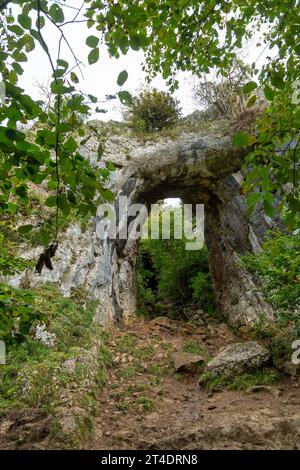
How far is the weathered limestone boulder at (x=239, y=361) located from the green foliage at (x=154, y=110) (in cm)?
938

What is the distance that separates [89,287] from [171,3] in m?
5.94

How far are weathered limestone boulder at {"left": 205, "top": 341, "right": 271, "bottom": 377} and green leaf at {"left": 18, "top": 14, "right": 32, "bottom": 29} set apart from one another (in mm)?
5652

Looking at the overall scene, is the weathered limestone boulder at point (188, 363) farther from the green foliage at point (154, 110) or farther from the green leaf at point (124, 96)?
the green foliage at point (154, 110)

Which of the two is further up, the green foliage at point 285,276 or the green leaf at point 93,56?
the green leaf at point 93,56

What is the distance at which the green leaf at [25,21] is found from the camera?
1542 millimetres

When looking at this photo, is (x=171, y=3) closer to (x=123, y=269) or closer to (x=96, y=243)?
(x=96, y=243)

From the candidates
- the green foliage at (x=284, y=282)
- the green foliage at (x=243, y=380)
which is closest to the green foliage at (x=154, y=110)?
the green foliage at (x=284, y=282)

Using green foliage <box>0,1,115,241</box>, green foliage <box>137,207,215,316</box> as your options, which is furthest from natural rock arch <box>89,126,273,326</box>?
green foliage <box>0,1,115,241</box>

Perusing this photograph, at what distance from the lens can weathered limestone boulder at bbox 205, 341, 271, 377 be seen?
6.01 meters

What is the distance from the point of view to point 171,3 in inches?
135

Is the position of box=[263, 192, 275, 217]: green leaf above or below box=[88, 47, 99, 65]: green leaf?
below

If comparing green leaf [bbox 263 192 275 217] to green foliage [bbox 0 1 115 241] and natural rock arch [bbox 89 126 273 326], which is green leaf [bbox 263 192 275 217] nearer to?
green foliage [bbox 0 1 115 241]

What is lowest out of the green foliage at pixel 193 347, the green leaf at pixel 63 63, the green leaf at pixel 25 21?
the green foliage at pixel 193 347
